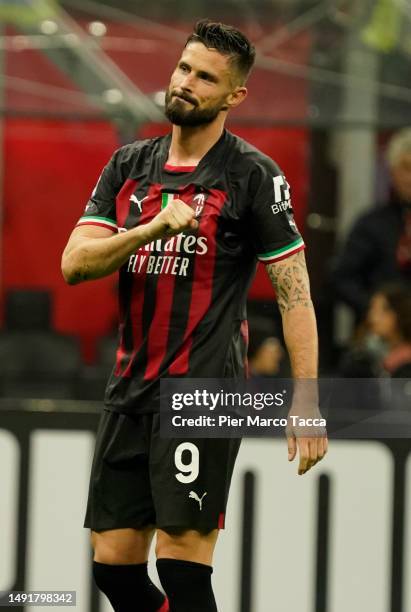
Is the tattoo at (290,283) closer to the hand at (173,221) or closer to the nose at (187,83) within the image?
the hand at (173,221)

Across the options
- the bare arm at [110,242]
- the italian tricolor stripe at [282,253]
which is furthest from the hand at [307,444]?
the bare arm at [110,242]

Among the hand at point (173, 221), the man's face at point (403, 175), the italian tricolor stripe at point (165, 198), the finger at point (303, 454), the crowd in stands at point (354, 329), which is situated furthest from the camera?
the man's face at point (403, 175)

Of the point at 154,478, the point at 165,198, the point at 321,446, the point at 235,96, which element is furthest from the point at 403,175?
the point at 154,478

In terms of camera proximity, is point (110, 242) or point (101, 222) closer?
point (110, 242)

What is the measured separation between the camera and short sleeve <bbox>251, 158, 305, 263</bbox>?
144 inches

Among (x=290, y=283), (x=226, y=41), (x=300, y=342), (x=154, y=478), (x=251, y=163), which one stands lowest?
(x=154, y=478)

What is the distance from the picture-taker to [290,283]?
12.1 ft

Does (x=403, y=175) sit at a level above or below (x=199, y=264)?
above

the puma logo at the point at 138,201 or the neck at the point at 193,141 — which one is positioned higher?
the neck at the point at 193,141

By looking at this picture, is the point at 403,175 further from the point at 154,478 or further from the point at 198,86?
the point at 154,478

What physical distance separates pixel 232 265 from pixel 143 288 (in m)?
0.24

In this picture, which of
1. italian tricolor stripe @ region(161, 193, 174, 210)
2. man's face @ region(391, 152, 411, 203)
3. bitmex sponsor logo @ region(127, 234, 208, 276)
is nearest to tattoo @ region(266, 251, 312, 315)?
bitmex sponsor logo @ region(127, 234, 208, 276)

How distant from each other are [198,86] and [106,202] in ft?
1.34

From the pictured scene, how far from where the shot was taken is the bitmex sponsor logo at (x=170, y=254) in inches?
144
